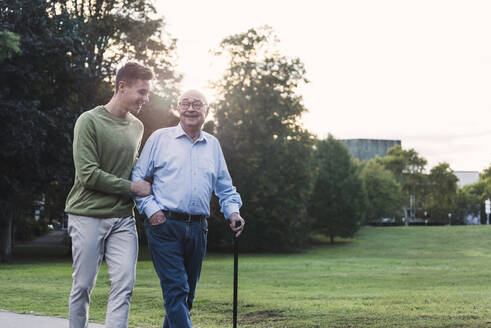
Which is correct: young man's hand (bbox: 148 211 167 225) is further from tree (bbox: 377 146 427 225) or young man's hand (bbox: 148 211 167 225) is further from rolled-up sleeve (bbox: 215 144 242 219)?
tree (bbox: 377 146 427 225)

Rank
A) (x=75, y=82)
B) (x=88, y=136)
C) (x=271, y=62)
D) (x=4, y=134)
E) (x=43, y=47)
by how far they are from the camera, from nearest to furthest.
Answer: (x=88, y=136)
(x=4, y=134)
(x=43, y=47)
(x=75, y=82)
(x=271, y=62)

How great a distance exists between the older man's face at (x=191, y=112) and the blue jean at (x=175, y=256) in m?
0.70

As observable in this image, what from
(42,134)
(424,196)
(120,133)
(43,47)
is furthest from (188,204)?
(424,196)

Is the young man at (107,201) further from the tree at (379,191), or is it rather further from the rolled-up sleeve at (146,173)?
the tree at (379,191)

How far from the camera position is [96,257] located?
4.28m

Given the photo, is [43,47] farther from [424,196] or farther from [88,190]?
[424,196]

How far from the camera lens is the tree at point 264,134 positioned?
39.4 meters

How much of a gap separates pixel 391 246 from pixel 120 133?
5444cm

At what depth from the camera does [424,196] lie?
92688 mm

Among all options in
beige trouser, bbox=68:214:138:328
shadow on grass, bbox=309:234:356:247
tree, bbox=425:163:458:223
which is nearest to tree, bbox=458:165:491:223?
tree, bbox=425:163:458:223

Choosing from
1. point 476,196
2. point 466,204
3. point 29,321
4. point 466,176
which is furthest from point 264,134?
point 466,176

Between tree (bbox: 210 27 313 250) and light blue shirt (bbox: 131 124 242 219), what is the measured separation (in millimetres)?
34201

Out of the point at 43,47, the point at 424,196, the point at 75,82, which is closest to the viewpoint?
the point at 43,47

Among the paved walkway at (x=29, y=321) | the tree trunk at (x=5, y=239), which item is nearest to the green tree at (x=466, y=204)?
the tree trunk at (x=5, y=239)
